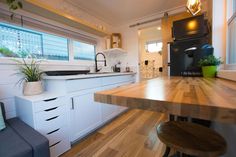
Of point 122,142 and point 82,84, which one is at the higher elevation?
point 82,84

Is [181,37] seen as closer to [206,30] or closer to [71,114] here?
[206,30]

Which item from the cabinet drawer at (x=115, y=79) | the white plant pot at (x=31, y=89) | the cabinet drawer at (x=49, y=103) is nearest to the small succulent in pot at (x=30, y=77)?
the white plant pot at (x=31, y=89)

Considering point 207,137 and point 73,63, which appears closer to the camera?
point 207,137

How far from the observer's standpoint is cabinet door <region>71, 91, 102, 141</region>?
1.63 meters

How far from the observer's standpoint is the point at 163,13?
2.89 meters

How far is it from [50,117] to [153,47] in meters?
4.72

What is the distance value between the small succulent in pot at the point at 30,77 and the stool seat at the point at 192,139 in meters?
1.51

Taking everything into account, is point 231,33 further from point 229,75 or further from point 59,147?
Result: point 59,147

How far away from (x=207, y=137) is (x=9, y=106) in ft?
6.72

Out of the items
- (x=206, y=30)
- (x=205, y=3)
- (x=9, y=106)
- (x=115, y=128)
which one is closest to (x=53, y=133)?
(x=9, y=106)

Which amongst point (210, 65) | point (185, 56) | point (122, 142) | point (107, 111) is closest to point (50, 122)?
point (122, 142)

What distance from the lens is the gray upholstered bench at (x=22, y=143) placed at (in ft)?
2.85

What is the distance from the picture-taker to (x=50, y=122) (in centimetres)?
132

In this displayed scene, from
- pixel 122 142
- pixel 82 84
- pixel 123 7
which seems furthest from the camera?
pixel 123 7
